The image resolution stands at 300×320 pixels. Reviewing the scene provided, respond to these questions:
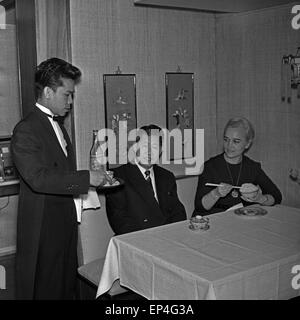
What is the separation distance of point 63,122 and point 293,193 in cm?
149

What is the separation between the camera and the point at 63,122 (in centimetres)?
268

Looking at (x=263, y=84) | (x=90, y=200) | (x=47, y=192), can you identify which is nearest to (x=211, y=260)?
(x=47, y=192)

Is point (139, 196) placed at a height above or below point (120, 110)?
below

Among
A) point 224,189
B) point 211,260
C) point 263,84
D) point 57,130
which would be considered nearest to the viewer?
point 211,260

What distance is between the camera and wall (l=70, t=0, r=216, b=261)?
2672 millimetres

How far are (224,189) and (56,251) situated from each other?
36.1 inches

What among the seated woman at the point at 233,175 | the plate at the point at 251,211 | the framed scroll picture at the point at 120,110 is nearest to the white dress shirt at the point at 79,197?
the framed scroll picture at the point at 120,110

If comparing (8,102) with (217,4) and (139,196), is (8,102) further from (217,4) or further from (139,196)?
(217,4)

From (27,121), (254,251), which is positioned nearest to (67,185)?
(27,121)

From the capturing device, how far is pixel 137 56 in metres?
2.92

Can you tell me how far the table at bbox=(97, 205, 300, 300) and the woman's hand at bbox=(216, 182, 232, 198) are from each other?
262 mm

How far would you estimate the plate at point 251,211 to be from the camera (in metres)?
2.28

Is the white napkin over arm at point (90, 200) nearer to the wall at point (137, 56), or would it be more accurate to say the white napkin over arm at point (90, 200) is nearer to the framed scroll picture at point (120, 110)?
the wall at point (137, 56)
